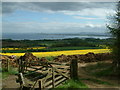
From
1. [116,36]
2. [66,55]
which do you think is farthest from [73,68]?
[66,55]

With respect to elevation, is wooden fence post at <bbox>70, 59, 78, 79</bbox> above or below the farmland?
above

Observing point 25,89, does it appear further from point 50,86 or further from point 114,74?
point 114,74

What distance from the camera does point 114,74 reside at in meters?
14.4

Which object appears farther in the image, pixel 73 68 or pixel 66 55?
pixel 66 55

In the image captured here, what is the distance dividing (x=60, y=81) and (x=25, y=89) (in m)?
2.70

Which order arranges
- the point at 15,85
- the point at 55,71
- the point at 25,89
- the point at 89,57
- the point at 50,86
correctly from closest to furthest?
1. the point at 25,89
2. the point at 50,86
3. the point at 55,71
4. the point at 15,85
5. the point at 89,57

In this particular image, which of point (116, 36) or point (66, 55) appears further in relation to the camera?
point (66, 55)

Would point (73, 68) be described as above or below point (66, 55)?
above

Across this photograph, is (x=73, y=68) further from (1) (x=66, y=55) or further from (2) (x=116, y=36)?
(1) (x=66, y=55)

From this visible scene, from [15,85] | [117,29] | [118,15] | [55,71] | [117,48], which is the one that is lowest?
[15,85]

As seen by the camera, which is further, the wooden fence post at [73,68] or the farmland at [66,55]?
the farmland at [66,55]

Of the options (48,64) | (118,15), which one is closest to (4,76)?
(48,64)

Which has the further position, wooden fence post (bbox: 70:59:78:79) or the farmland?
the farmland

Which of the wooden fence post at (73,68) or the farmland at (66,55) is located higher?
the wooden fence post at (73,68)
